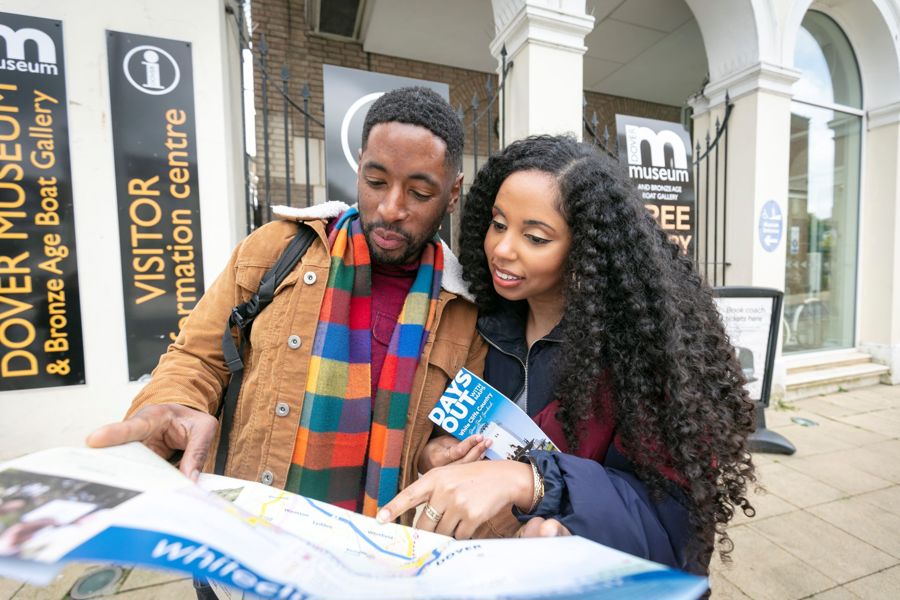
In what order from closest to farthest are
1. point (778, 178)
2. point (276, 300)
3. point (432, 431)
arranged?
1. point (276, 300)
2. point (432, 431)
3. point (778, 178)

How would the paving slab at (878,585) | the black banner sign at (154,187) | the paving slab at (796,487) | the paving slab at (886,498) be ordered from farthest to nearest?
the paving slab at (796,487) < the paving slab at (886,498) < the black banner sign at (154,187) < the paving slab at (878,585)

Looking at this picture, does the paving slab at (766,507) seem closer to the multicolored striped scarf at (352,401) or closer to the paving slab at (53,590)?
the multicolored striped scarf at (352,401)

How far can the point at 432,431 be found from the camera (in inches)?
55.1

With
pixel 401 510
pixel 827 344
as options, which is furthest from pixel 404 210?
pixel 827 344

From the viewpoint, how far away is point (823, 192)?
5.75 m

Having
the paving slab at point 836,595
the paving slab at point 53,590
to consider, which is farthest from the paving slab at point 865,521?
the paving slab at point 53,590

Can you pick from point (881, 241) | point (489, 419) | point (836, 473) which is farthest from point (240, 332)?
point (881, 241)

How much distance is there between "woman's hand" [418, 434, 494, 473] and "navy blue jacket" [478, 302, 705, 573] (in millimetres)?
146

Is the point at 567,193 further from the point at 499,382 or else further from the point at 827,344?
the point at 827,344

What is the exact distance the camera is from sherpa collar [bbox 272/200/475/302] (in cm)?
139

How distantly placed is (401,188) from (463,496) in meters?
0.85

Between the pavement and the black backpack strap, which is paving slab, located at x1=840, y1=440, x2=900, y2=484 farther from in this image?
the black backpack strap

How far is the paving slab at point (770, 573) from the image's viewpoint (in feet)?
7.21

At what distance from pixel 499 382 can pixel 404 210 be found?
1.89 feet
